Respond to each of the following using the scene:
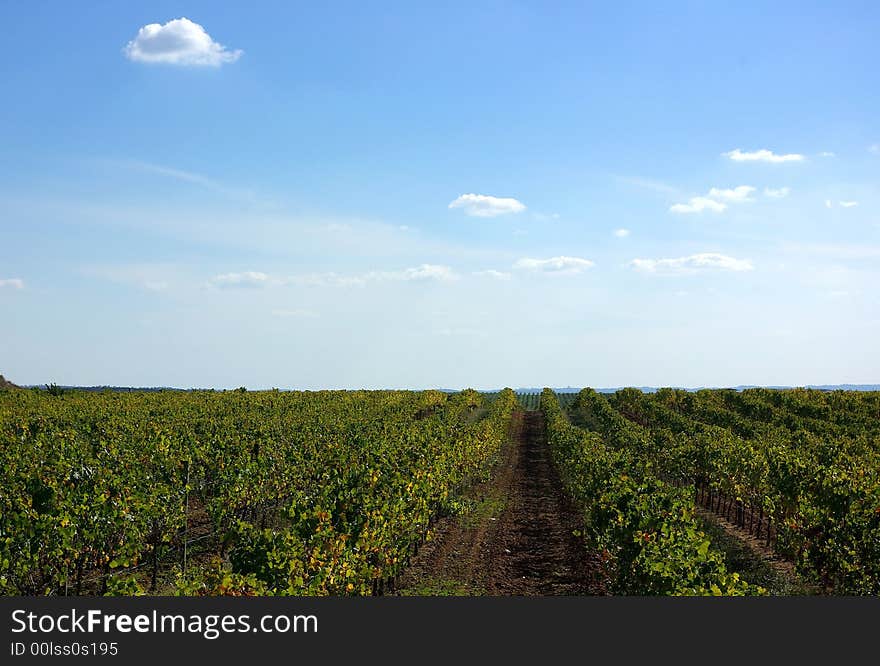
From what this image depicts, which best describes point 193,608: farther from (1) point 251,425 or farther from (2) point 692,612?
(1) point 251,425

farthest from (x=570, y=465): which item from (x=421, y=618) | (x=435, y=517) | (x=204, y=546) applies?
(x=421, y=618)

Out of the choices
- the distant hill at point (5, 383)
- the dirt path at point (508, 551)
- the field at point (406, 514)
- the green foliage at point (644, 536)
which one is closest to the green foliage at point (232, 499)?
the field at point (406, 514)

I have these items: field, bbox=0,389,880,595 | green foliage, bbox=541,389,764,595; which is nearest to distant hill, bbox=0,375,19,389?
field, bbox=0,389,880,595

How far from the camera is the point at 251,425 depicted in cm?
2745

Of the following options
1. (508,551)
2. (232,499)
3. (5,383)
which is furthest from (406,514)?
(5,383)

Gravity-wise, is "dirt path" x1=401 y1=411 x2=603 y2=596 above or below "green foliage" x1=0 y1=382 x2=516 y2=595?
below

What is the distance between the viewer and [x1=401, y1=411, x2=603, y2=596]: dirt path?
1450 cm

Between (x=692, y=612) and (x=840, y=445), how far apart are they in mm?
24424

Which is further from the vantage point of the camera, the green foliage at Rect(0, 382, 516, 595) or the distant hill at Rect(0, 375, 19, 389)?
the distant hill at Rect(0, 375, 19, 389)

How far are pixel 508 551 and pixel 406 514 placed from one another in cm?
376

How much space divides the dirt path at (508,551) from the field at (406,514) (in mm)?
71

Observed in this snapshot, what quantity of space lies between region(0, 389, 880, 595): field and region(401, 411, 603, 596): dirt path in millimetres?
71

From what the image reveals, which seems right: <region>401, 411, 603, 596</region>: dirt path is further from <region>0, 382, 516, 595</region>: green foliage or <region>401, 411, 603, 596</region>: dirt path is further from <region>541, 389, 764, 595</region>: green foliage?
<region>541, 389, 764, 595</region>: green foliage

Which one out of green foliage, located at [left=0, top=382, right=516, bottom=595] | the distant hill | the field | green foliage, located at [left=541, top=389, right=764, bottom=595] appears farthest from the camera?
the distant hill
